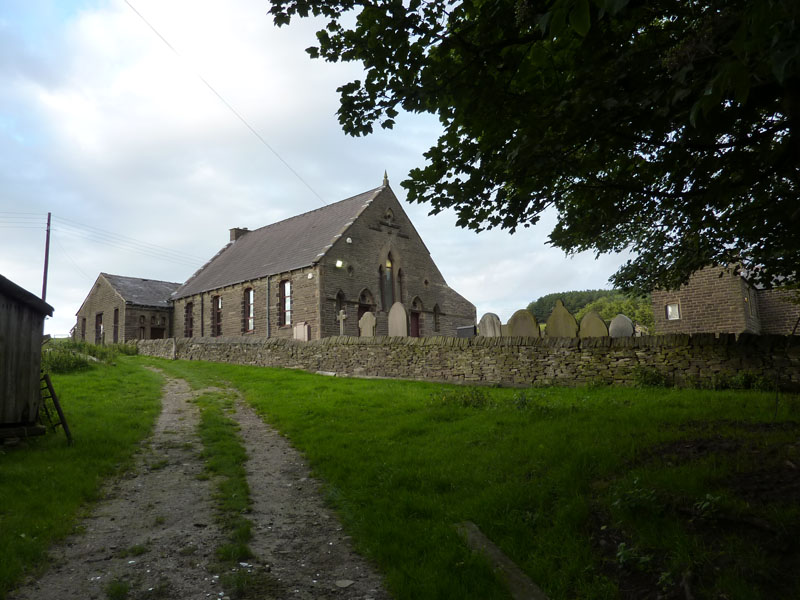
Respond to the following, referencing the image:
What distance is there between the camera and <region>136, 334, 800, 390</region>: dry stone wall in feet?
34.7

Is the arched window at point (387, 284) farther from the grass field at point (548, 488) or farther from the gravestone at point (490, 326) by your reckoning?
the grass field at point (548, 488)

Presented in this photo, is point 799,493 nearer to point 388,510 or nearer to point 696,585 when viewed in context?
point 696,585

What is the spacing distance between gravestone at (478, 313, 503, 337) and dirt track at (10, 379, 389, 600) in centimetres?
996

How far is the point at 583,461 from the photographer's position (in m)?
5.89

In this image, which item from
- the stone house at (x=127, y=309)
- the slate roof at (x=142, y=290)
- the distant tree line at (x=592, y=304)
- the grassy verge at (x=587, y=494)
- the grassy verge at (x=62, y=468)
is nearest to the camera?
the grassy verge at (x=587, y=494)

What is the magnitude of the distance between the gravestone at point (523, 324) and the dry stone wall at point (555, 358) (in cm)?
84

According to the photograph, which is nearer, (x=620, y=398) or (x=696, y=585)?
(x=696, y=585)

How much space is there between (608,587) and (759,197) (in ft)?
20.2

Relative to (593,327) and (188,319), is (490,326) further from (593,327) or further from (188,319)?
(188,319)

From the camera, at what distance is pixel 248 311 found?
31.4m

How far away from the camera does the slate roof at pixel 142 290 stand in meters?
37.1

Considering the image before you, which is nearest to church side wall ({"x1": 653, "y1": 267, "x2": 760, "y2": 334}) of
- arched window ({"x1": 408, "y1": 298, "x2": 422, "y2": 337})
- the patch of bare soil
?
arched window ({"x1": 408, "y1": 298, "x2": 422, "y2": 337})

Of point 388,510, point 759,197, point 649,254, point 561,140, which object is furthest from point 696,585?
point 649,254

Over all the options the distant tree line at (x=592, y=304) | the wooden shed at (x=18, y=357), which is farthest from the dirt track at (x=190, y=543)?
the distant tree line at (x=592, y=304)
